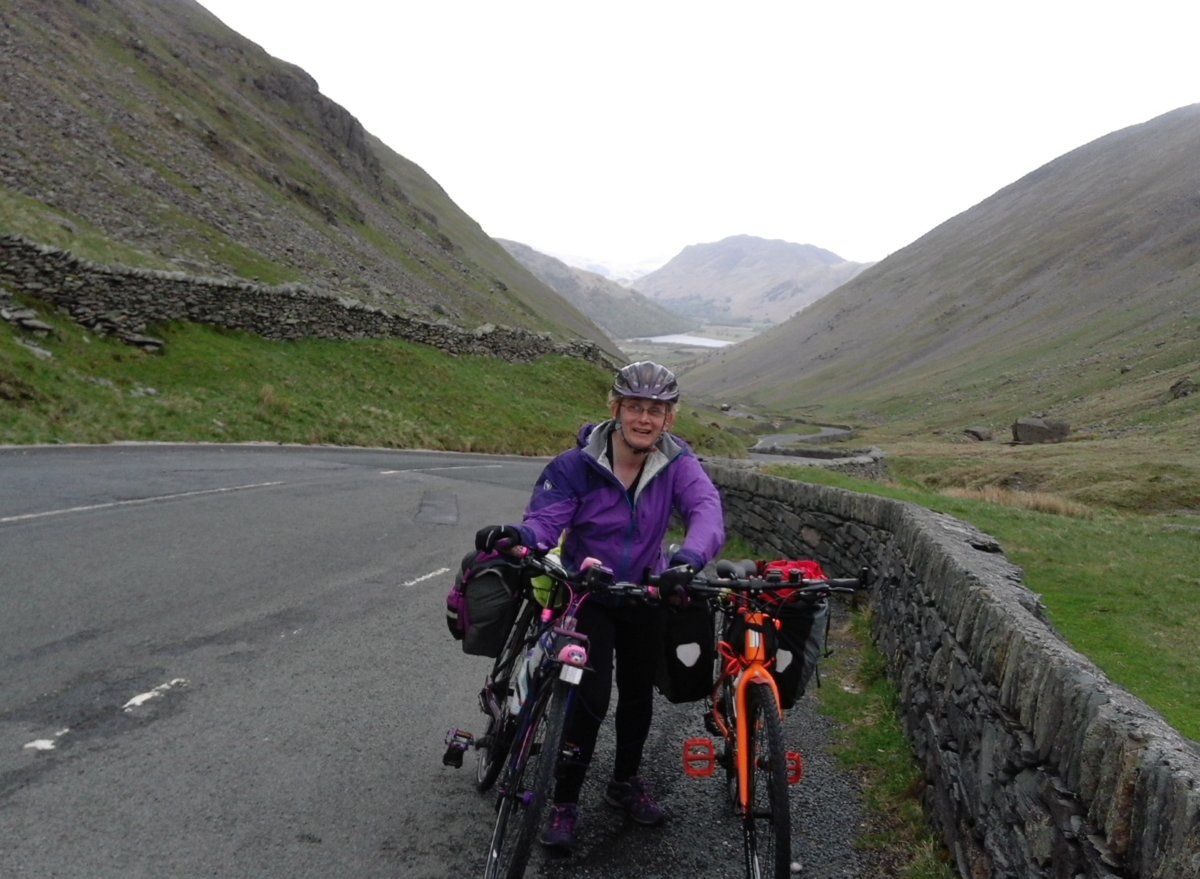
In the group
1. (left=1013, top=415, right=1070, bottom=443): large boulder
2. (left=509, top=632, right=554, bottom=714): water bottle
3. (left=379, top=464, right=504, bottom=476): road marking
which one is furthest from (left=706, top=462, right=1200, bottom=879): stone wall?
(left=1013, top=415, right=1070, bottom=443): large boulder

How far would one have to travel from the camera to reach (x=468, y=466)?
Answer: 74.9 feet

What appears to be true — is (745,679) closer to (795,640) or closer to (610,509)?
(795,640)

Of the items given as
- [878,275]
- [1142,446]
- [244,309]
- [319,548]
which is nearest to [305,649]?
[319,548]

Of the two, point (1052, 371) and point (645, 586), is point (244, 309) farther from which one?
point (1052, 371)

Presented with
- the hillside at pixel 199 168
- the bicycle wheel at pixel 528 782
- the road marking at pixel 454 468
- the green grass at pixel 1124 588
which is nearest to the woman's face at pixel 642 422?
the bicycle wheel at pixel 528 782

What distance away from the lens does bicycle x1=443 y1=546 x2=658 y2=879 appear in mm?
3648

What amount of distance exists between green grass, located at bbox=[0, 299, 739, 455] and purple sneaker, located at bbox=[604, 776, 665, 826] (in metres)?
16.0

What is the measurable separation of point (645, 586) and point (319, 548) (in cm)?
773

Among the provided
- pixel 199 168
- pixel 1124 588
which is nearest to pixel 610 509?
pixel 1124 588

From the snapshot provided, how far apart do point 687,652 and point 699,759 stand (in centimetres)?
63

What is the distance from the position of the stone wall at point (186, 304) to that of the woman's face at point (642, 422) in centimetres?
2299

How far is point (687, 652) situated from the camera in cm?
441

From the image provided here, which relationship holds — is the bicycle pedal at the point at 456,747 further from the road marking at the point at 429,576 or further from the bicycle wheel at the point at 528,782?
the road marking at the point at 429,576

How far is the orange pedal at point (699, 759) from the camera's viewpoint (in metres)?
4.51
